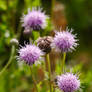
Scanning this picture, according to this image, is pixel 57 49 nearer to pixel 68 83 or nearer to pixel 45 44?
pixel 45 44

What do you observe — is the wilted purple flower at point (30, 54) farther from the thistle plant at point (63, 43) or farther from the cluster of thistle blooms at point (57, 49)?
the thistle plant at point (63, 43)

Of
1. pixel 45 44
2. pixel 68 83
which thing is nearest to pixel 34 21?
pixel 45 44

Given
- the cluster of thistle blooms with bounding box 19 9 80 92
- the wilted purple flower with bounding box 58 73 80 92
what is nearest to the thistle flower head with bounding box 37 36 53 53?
the cluster of thistle blooms with bounding box 19 9 80 92

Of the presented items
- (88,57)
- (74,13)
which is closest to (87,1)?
(74,13)

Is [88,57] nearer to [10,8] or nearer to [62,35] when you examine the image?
[10,8]

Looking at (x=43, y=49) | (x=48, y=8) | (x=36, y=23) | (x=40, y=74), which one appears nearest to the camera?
(x=43, y=49)

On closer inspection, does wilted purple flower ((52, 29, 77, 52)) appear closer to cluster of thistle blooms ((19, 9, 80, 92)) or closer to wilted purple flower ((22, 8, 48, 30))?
cluster of thistle blooms ((19, 9, 80, 92))
